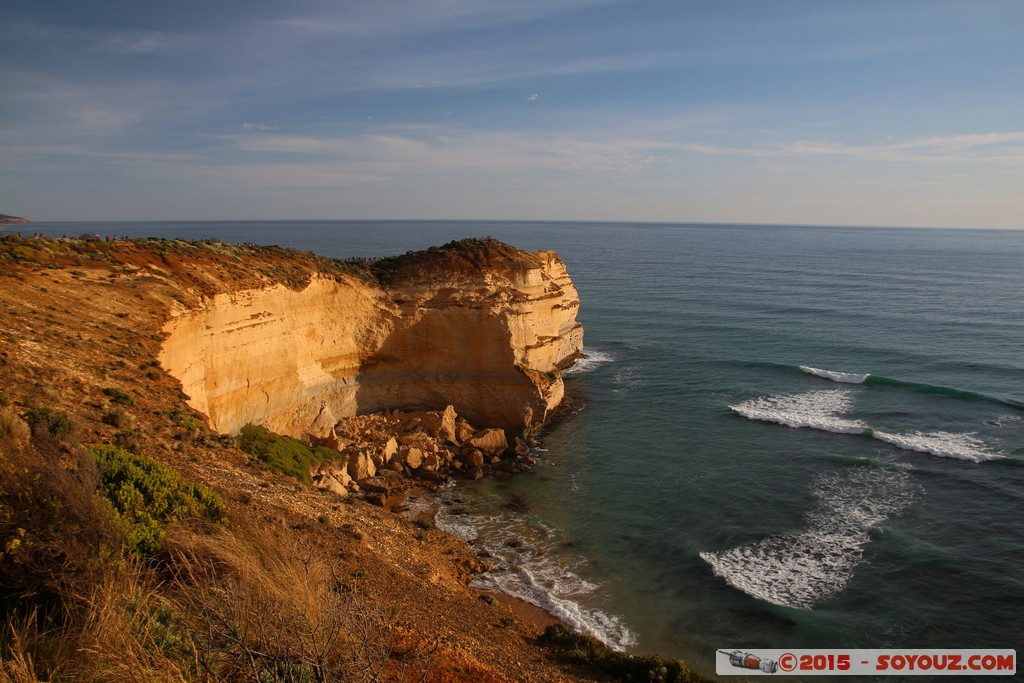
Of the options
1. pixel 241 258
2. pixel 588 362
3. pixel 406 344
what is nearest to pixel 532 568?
pixel 406 344

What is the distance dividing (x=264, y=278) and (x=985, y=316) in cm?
5565

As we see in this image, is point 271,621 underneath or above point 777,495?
above

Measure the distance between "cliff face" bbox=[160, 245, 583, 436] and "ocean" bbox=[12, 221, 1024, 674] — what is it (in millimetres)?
3957

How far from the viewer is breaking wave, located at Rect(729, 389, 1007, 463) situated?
87.5 feet

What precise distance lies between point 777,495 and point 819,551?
3.74 meters

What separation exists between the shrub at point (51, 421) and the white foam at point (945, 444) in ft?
101

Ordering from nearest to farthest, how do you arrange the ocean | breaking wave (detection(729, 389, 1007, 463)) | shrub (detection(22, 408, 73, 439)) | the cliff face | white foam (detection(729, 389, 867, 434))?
1. shrub (detection(22, 408, 73, 439))
2. the ocean
3. the cliff face
4. breaking wave (detection(729, 389, 1007, 463))
5. white foam (detection(729, 389, 867, 434))

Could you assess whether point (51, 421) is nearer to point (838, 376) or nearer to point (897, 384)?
point (838, 376)

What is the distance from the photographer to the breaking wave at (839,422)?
26656 millimetres

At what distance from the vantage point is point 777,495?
76.0 ft

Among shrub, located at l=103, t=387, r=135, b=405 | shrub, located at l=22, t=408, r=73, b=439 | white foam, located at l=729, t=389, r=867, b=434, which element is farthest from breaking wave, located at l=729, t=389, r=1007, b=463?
shrub, located at l=22, t=408, r=73, b=439

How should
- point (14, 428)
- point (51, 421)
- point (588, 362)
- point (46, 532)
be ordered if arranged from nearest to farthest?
point (46, 532)
point (14, 428)
point (51, 421)
point (588, 362)

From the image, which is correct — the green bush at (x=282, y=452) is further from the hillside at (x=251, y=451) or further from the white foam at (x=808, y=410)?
the white foam at (x=808, y=410)

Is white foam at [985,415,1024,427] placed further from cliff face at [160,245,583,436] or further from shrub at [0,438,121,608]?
shrub at [0,438,121,608]
